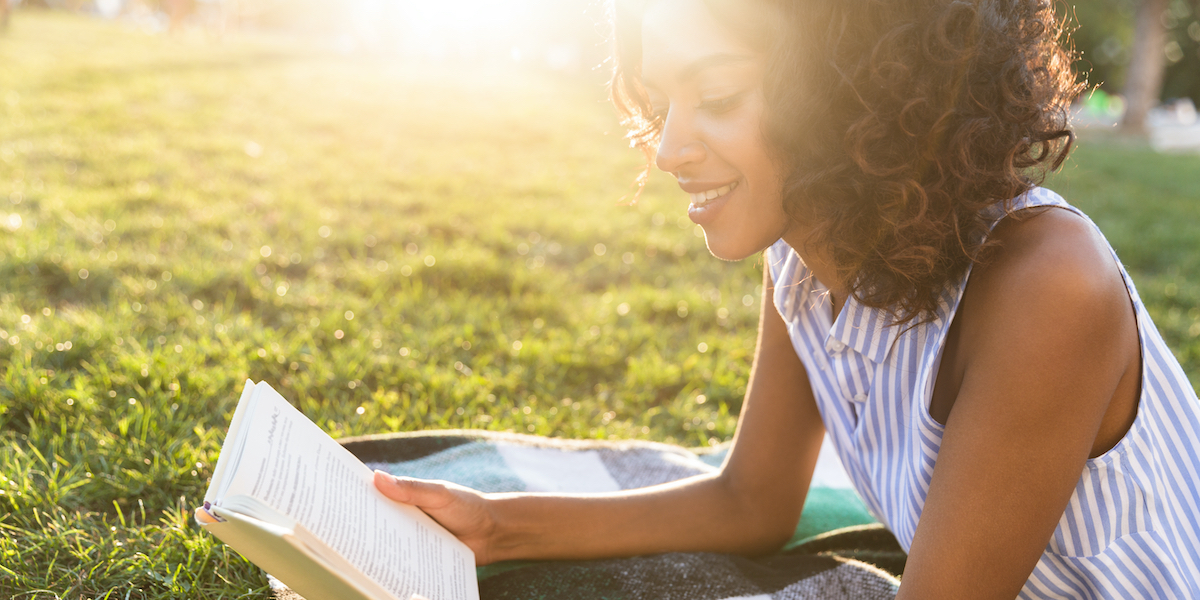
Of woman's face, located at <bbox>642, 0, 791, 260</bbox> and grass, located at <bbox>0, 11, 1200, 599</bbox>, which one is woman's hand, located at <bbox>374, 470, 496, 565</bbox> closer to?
grass, located at <bbox>0, 11, 1200, 599</bbox>

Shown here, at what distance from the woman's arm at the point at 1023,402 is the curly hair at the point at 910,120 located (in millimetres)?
94

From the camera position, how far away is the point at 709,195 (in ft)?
5.05

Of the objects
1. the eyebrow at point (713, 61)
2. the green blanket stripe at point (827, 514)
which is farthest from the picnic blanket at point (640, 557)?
the eyebrow at point (713, 61)

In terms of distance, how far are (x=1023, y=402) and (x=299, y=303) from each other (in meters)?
3.02

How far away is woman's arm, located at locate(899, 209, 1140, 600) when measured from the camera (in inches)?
46.1

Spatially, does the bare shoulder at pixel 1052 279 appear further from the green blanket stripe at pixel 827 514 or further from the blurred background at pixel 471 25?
the blurred background at pixel 471 25

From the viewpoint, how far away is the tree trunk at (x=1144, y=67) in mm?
16344

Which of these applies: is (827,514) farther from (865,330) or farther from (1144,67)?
(1144,67)

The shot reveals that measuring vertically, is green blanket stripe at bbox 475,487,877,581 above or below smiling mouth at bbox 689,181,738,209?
below

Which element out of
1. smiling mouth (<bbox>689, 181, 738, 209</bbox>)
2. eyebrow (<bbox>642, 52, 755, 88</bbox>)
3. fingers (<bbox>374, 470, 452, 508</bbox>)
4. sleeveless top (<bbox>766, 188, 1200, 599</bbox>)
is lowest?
fingers (<bbox>374, 470, 452, 508</bbox>)

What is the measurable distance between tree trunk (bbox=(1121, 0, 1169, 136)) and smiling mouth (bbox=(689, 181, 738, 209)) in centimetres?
1846

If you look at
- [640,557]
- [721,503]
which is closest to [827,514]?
[721,503]

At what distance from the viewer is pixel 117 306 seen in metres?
3.20

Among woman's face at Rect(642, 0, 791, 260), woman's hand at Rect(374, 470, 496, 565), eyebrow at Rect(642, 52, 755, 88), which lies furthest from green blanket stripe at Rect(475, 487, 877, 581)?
eyebrow at Rect(642, 52, 755, 88)
